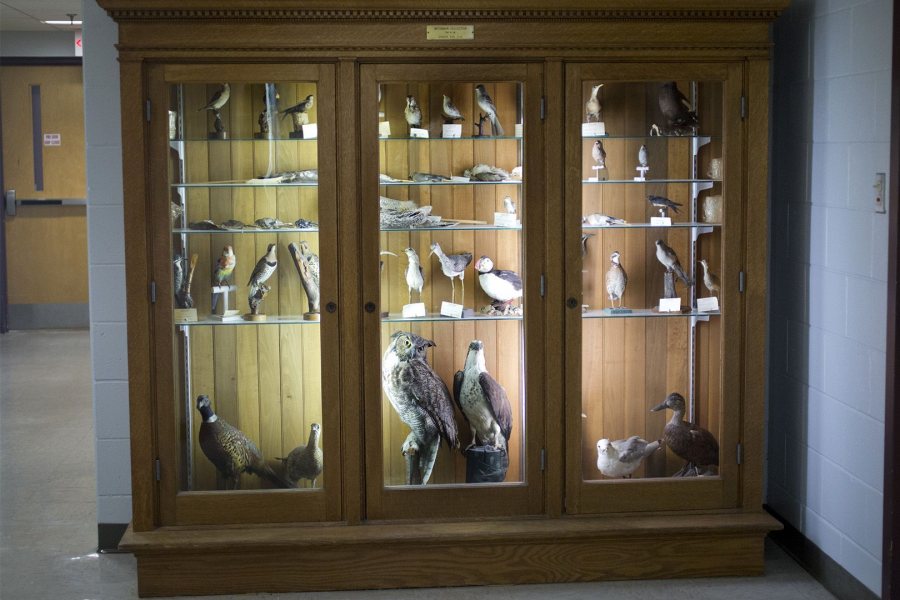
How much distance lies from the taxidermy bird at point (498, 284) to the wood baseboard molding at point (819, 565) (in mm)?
1386

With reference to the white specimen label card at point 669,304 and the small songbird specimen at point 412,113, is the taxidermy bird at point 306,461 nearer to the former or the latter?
the small songbird specimen at point 412,113

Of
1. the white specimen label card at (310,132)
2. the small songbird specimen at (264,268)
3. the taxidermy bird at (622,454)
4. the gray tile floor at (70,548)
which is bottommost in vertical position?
the gray tile floor at (70,548)

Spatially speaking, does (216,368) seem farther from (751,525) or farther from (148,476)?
(751,525)

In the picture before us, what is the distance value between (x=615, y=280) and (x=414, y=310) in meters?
0.73

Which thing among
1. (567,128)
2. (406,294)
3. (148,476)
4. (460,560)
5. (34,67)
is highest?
(34,67)

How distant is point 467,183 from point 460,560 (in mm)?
1319

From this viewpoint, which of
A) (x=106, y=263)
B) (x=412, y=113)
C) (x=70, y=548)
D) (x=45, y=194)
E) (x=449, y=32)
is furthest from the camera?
(x=45, y=194)

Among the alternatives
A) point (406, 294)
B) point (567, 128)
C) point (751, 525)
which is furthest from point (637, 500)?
point (567, 128)

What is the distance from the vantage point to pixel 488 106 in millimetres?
3590

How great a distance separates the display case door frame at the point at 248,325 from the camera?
11.4ft

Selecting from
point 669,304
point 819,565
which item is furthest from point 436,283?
point 819,565

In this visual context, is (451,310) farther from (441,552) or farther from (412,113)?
(441,552)

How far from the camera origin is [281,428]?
3.69 m

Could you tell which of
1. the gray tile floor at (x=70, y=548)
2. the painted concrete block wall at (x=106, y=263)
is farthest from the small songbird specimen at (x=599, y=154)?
the painted concrete block wall at (x=106, y=263)
